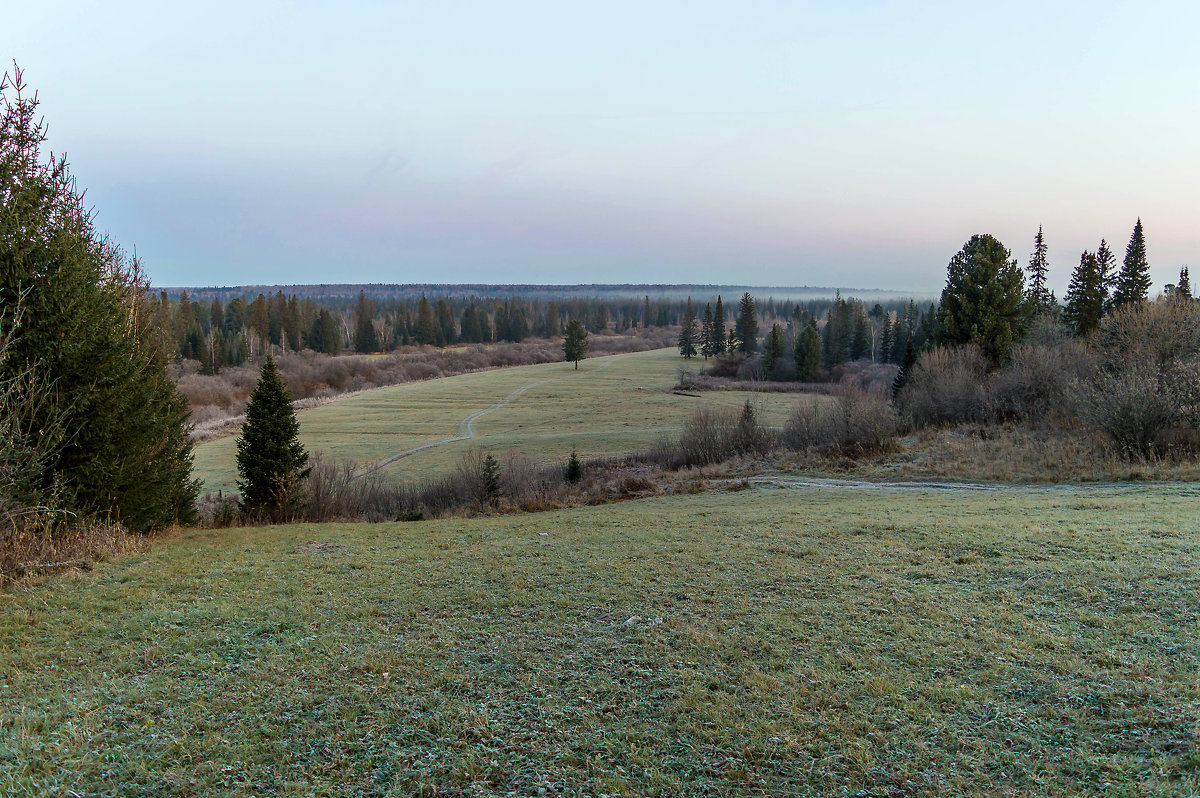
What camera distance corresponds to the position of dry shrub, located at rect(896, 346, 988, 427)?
34.7 m

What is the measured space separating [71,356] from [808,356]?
8829 centimetres

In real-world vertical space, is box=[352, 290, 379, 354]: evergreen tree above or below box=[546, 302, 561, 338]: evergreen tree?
below

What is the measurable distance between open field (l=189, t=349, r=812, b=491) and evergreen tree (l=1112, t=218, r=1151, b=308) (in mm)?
27824

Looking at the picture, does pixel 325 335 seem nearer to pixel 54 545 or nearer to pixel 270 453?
pixel 270 453

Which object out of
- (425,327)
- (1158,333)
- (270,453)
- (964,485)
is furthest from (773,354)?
(270,453)

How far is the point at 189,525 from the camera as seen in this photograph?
16359mm

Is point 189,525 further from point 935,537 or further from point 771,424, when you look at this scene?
point 771,424

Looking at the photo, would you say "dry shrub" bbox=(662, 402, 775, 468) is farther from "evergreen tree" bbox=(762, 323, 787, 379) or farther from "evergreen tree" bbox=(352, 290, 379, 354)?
"evergreen tree" bbox=(352, 290, 379, 354)

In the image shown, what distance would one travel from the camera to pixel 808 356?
3585 inches

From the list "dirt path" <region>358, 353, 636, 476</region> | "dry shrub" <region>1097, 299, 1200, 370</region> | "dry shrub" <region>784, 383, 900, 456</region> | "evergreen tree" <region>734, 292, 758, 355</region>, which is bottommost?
"dirt path" <region>358, 353, 636, 476</region>

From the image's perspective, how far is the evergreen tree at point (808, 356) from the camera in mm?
90750

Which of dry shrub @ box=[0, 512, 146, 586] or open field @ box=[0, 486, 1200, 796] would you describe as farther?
dry shrub @ box=[0, 512, 146, 586]

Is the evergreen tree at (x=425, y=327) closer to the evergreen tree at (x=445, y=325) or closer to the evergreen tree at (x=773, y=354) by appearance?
the evergreen tree at (x=445, y=325)

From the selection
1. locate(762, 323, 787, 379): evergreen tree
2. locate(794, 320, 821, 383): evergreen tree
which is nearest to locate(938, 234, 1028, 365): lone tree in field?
locate(794, 320, 821, 383): evergreen tree
